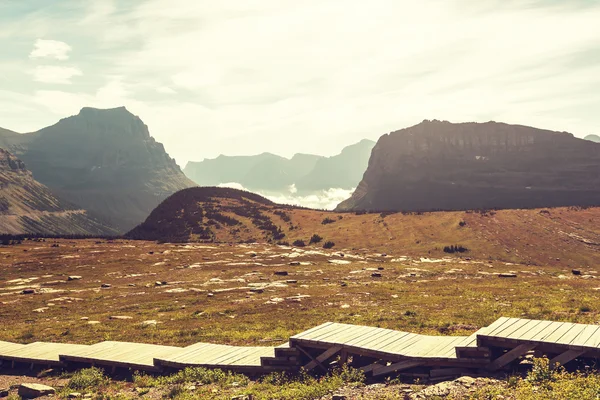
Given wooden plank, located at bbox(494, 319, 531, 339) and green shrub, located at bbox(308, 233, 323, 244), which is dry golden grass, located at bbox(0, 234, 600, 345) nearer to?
wooden plank, located at bbox(494, 319, 531, 339)

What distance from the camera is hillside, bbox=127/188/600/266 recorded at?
222 ft

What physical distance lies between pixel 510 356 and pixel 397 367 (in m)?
3.27

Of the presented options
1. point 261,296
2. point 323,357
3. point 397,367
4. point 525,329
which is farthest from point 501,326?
point 261,296

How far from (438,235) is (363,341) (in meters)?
65.4

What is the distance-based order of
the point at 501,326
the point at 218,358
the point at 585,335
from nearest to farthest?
the point at 585,335, the point at 501,326, the point at 218,358

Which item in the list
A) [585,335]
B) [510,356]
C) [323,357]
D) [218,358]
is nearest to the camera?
[510,356]

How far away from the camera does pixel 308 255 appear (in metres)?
66.0

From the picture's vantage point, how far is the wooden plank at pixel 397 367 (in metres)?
14.1

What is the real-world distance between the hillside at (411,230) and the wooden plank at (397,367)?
54736mm

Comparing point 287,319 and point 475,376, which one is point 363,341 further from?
point 287,319

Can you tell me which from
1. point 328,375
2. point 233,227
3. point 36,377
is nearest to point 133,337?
point 36,377

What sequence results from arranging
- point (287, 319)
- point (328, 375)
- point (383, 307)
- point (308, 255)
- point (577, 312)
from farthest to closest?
point (308, 255), point (383, 307), point (287, 319), point (577, 312), point (328, 375)

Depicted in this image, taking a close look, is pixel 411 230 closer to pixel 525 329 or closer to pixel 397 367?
pixel 525 329

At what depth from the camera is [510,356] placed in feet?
44.3
